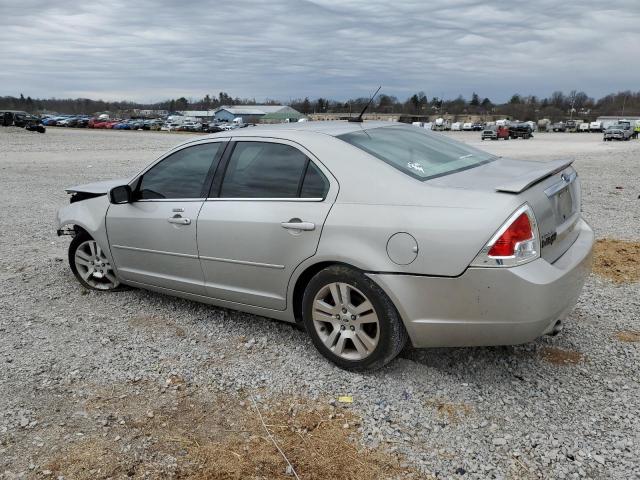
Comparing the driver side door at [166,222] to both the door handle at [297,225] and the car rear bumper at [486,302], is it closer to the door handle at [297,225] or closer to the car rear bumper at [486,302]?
the door handle at [297,225]

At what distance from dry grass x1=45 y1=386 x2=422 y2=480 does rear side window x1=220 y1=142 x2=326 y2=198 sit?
143 centimetres

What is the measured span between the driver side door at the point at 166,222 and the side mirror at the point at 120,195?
6 centimetres

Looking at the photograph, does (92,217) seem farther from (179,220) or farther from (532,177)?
(532,177)

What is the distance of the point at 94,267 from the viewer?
5434mm

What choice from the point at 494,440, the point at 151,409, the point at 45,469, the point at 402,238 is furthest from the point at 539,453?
the point at 45,469

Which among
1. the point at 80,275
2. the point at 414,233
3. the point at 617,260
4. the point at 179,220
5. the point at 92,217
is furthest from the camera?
the point at 617,260

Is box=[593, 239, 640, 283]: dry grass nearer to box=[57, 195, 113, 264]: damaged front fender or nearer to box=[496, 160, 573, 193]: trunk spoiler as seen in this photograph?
box=[496, 160, 573, 193]: trunk spoiler

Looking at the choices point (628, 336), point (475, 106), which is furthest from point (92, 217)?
point (475, 106)

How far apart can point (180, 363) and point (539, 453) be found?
2.45 metres

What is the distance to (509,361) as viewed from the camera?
385 centimetres

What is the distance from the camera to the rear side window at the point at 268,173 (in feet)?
12.5

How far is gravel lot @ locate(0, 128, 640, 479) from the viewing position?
2857 mm

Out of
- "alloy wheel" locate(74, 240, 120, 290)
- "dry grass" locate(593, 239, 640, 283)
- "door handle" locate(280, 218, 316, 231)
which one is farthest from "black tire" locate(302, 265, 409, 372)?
"dry grass" locate(593, 239, 640, 283)

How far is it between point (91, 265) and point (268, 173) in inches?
98.2
